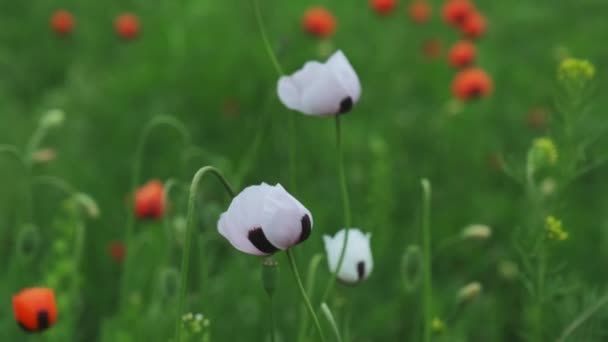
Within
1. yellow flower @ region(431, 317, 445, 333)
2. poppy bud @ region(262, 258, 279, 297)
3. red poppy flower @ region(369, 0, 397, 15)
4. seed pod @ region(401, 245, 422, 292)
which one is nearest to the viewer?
poppy bud @ region(262, 258, 279, 297)

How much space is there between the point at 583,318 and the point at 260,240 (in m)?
0.87

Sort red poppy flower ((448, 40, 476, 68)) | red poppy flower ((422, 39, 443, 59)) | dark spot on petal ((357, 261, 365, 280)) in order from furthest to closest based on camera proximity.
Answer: red poppy flower ((422, 39, 443, 59)) → red poppy flower ((448, 40, 476, 68)) → dark spot on petal ((357, 261, 365, 280))

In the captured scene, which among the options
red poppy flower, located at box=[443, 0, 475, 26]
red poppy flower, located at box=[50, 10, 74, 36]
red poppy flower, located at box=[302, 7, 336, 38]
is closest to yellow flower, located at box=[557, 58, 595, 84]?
red poppy flower, located at box=[302, 7, 336, 38]

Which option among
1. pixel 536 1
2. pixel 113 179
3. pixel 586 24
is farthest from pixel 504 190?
Result: pixel 536 1

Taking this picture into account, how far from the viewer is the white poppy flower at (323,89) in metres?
1.51

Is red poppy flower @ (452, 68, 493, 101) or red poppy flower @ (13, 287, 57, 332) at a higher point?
red poppy flower @ (13, 287, 57, 332)

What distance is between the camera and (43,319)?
1691 millimetres

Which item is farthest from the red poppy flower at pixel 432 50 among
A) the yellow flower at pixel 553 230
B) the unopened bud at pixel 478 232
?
the yellow flower at pixel 553 230

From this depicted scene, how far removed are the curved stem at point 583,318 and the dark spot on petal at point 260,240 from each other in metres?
0.80

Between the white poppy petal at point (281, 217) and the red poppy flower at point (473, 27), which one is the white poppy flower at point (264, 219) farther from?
the red poppy flower at point (473, 27)

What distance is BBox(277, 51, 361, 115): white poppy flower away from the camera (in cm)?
151

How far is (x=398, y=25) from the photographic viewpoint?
4.57m

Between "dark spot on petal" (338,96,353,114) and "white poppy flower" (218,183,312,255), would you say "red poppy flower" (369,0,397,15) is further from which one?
"white poppy flower" (218,183,312,255)

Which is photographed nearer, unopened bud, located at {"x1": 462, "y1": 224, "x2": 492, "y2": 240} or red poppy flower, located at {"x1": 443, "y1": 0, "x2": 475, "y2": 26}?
unopened bud, located at {"x1": 462, "y1": 224, "x2": 492, "y2": 240}
